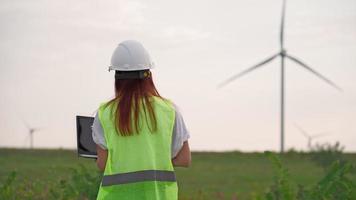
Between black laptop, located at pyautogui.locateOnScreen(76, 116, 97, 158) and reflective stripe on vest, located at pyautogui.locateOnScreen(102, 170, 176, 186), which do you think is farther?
black laptop, located at pyautogui.locateOnScreen(76, 116, 97, 158)

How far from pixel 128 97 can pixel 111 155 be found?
1.36 feet

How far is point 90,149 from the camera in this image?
7.14 meters

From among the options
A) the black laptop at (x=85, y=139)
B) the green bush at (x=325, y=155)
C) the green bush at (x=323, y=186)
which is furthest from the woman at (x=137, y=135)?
the green bush at (x=325, y=155)

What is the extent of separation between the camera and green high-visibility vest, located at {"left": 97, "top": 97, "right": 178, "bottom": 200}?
6344 mm

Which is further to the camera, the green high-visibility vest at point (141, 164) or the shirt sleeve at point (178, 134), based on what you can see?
the shirt sleeve at point (178, 134)

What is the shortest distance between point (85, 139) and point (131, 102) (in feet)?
2.87

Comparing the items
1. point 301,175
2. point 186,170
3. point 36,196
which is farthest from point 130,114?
point 186,170

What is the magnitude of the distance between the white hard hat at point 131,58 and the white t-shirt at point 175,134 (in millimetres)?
371

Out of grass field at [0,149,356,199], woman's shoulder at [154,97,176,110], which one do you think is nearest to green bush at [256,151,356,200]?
woman's shoulder at [154,97,176,110]

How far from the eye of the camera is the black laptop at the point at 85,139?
712 cm

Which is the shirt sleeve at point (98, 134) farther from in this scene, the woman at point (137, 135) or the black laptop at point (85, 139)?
the black laptop at point (85, 139)

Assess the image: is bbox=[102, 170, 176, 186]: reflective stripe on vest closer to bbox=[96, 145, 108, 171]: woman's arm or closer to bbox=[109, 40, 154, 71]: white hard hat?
bbox=[96, 145, 108, 171]: woman's arm

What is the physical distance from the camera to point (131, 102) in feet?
21.1

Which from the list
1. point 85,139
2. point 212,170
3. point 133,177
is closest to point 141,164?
point 133,177
